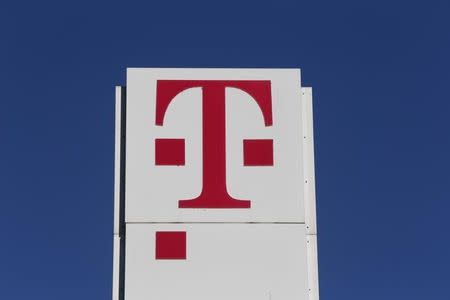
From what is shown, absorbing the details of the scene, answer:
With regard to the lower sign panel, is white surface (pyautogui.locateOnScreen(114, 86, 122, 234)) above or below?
above

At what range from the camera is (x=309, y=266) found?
27.6 ft

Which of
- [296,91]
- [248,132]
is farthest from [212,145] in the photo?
[296,91]

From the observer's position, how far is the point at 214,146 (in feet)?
28.1

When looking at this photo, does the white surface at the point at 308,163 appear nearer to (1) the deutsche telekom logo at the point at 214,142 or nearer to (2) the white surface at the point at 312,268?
(2) the white surface at the point at 312,268

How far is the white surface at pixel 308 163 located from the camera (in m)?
8.52

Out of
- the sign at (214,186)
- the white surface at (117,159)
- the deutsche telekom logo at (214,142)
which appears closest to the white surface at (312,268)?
the sign at (214,186)

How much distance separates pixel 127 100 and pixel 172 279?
155 cm

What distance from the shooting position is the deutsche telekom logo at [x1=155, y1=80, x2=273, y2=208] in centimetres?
849

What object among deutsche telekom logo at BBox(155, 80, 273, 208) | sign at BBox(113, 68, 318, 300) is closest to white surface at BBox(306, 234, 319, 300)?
sign at BBox(113, 68, 318, 300)

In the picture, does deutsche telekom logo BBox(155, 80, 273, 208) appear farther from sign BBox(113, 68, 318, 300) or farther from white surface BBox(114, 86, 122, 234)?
white surface BBox(114, 86, 122, 234)

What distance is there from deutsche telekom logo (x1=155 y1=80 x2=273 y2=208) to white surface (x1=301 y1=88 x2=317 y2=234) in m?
0.31

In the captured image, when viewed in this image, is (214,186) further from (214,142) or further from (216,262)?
(216,262)

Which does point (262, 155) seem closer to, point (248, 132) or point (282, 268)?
point (248, 132)

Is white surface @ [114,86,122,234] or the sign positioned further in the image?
white surface @ [114,86,122,234]
